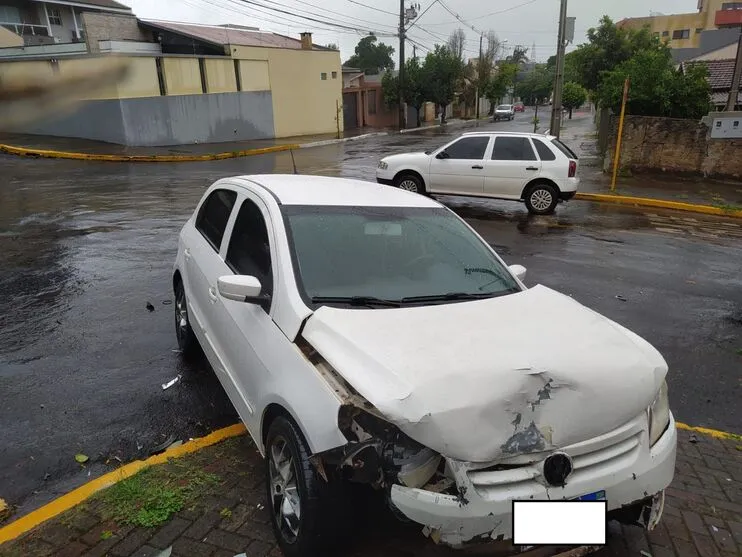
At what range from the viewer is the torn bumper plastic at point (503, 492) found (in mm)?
2199

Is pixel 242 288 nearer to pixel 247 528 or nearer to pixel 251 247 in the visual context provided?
pixel 251 247

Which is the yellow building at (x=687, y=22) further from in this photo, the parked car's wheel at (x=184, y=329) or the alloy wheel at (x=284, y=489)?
the alloy wheel at (x=284, y=489)

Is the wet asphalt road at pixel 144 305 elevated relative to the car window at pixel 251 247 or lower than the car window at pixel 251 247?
lower

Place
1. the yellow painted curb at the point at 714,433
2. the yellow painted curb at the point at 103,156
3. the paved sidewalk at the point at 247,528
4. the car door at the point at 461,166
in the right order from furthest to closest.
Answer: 1. the yellow painted curb at the point at 103,156
2. the car door at the point at 461,166
3. the yellow painted curb at the point at 714,433
4. the paved sidewalk at the point at 247,528

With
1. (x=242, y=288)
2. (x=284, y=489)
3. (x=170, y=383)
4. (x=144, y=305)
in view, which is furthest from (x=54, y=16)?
(x=284, y=489)

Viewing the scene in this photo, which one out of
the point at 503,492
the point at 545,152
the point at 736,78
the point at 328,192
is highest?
the point at 736,78

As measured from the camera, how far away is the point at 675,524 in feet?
10.0

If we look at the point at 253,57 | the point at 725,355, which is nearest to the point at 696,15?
the point at 253,57

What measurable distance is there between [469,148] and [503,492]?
10901mm

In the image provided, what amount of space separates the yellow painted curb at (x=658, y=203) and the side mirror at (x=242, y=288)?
41.4ft

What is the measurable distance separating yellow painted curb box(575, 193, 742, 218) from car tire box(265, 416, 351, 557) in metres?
12.9

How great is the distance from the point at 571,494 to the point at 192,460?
234 centimetres

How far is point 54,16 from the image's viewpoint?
3381 centimetres

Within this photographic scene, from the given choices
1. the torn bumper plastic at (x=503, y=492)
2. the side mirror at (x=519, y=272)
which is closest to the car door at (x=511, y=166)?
the side mirror at (x=519, y=272)
